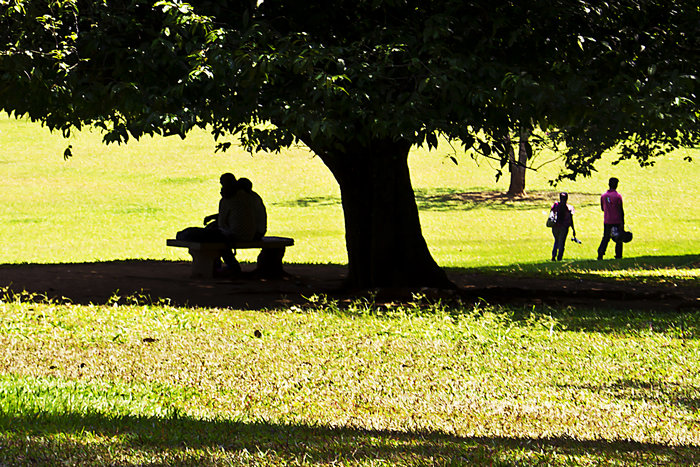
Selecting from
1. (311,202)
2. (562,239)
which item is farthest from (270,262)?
(311,202)

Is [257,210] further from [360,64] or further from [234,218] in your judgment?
[360,64]

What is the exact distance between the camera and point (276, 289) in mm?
12508

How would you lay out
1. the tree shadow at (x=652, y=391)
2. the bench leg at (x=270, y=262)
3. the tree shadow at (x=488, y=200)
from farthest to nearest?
the tree shadow at (x=488, y=200) < the bench leg at (x=270, y=262) < the tree shadow at (x=652, y=391)

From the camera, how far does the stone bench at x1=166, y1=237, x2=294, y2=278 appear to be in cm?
1319

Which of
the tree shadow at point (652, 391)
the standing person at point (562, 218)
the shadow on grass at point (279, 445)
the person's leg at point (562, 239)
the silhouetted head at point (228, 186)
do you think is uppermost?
the silhouetted head at point (228, 186)

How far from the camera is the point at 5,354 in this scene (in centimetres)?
773

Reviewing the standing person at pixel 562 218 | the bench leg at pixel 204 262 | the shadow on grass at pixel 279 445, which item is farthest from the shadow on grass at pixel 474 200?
the shadow on grass at pixel 279 445

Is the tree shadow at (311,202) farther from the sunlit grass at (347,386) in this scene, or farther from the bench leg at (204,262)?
the sunlit grass at (347,386)

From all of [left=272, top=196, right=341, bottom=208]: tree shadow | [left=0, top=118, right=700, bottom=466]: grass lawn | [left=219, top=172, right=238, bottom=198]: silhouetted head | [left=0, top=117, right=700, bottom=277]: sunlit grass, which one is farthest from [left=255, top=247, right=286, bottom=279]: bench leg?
[left=272, top=196, right=341, bottom=208]: tree shadow

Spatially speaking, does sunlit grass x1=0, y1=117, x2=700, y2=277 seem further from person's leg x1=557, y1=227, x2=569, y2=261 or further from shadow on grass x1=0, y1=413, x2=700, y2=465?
shadow on grass x1=0, y1=413, x2=700, y2=465

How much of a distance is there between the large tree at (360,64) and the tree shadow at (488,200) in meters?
27.5

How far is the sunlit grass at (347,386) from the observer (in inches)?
188

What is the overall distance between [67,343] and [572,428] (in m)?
4.54

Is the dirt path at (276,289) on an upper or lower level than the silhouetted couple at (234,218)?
lower
